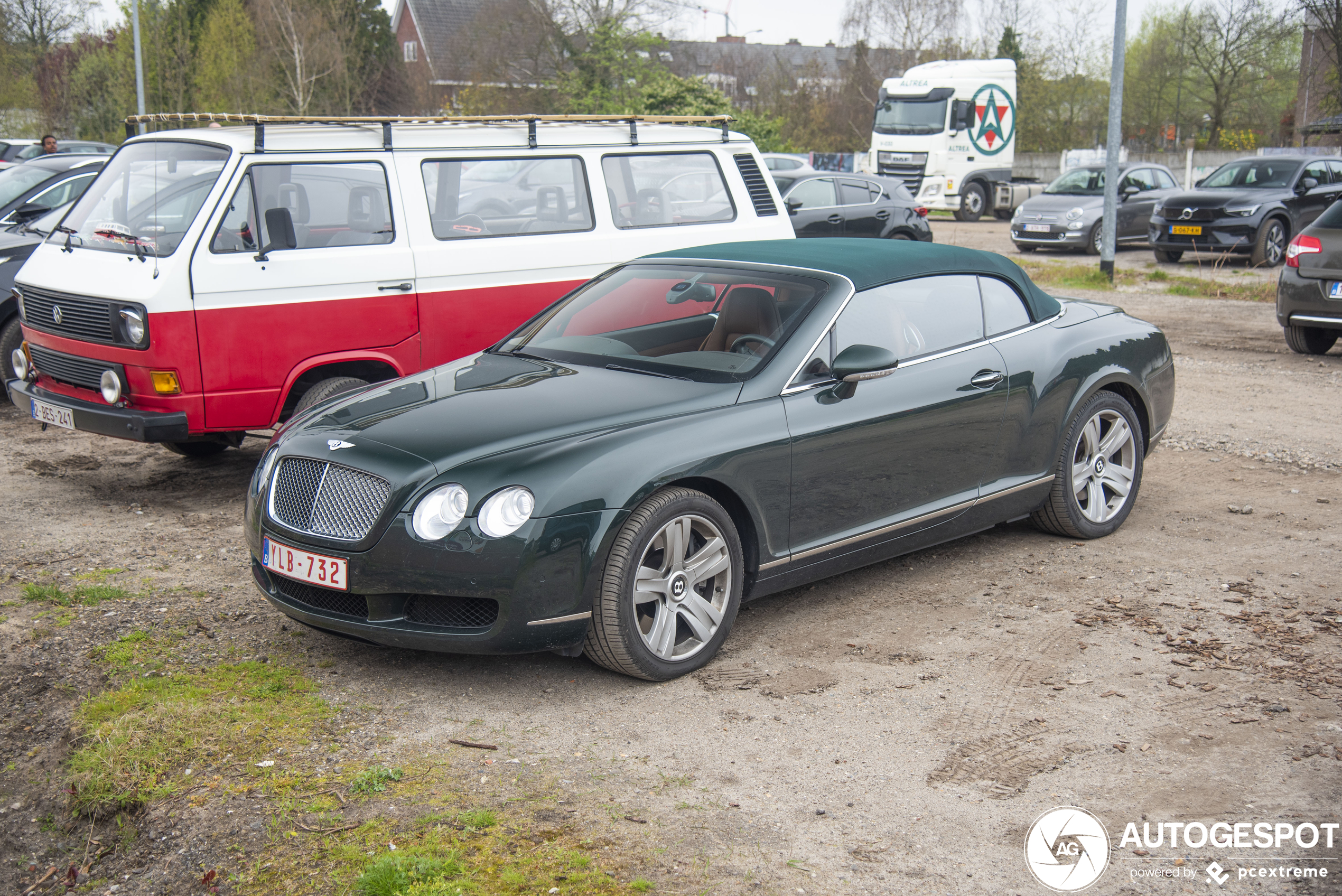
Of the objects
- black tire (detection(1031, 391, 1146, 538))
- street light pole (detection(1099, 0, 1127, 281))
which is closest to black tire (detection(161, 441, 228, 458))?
black tire (detection(1031, 391, 1146, 538))

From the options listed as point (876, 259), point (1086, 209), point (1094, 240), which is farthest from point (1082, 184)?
point (876, 259)

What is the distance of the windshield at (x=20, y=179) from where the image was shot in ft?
36.3

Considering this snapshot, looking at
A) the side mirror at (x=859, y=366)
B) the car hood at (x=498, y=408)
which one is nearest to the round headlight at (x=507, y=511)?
the car hood at (x=498, y=408)

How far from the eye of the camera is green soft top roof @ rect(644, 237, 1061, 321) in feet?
17.0

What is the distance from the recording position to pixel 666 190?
8281mm

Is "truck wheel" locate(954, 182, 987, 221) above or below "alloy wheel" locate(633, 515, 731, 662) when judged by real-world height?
above

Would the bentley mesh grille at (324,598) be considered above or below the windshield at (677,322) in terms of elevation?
below

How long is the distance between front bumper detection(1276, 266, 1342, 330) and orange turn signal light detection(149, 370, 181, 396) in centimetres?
986

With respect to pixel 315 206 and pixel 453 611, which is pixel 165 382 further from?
pixel 453 611

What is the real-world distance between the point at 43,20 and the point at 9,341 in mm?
38829

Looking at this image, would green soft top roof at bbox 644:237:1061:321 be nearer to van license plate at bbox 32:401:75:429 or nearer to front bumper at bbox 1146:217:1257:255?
van license plate at bbox 32:401:75:429

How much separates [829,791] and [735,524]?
127 cm

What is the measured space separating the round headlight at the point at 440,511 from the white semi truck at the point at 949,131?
29296 millimetres

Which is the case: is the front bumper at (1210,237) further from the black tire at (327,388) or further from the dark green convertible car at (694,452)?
the black tire at (327,388)
